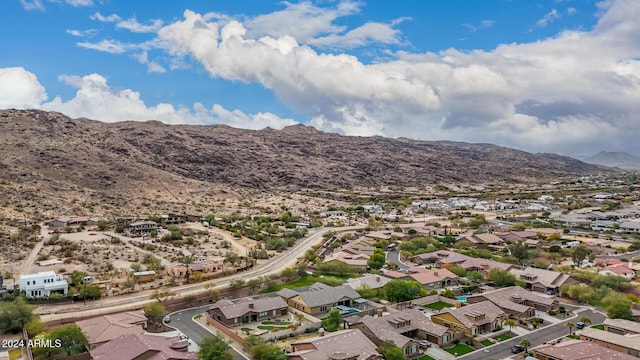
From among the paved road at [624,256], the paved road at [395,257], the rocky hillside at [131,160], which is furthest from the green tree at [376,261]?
the rocky hillside at [131,160]

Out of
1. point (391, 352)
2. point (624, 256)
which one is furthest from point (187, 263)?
point (624, 256)

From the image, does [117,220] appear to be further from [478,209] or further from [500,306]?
[478,209]

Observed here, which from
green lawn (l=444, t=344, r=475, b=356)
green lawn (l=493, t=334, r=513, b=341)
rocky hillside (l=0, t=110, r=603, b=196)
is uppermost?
rocky hillside (l=0, t=110, r=603, b=196)

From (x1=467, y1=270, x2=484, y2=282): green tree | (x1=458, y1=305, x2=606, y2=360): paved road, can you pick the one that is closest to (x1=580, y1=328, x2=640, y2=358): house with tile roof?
(x1=458, y1=305, x2=606, y2=360): paved road

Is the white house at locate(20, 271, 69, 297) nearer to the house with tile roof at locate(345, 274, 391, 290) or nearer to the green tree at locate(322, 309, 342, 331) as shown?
the green tree at locate(322, 309, 342, 331)

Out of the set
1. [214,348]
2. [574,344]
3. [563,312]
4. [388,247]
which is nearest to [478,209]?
[388,247]

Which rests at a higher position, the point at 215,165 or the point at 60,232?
the point at 215,165

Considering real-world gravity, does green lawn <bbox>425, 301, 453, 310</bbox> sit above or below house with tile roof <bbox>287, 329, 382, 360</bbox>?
below
